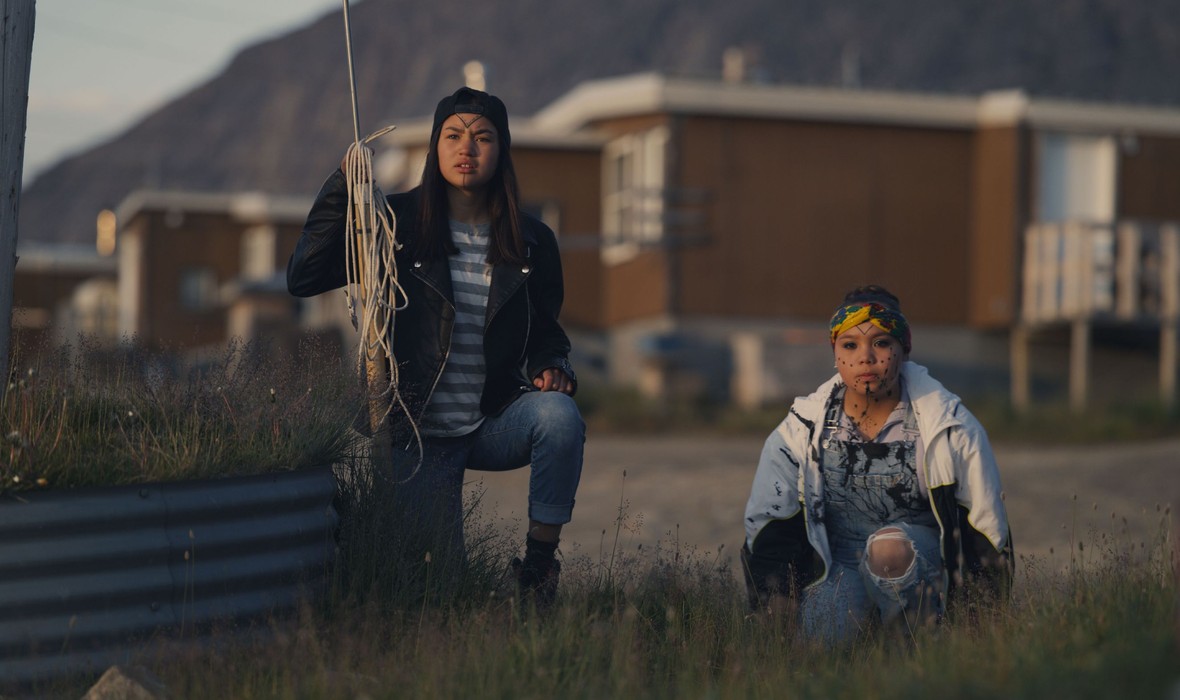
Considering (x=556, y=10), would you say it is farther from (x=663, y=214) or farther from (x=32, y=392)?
(x=32, y=392)

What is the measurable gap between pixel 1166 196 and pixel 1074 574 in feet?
63.0

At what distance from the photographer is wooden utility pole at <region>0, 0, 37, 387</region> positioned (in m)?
4.75

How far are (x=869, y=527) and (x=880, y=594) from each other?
0.30 m

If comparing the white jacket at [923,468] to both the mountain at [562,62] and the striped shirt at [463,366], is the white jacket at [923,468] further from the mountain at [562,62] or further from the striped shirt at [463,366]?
the mountain at [562,62]

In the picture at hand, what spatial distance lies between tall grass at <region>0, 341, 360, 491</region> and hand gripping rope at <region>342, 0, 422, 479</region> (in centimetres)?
12

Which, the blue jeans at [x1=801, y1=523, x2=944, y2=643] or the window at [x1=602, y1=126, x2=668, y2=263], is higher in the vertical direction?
the window at [x1=602, y1=126, x2=668, y2=263]

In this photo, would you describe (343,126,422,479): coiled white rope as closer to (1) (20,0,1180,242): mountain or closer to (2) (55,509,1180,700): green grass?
(2) (55,509,1180,700): green grass

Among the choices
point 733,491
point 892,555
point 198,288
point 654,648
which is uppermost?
point 198,288

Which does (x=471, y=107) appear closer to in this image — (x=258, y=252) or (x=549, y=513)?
(x=549, y=513)

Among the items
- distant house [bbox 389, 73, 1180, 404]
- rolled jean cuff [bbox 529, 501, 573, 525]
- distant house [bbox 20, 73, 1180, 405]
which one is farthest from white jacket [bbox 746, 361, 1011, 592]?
distant house [bbox 389, 73, 1180, 404]

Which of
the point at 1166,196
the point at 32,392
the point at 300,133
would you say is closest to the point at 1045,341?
the point at 1166,196

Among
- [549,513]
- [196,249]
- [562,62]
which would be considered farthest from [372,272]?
[562,62]

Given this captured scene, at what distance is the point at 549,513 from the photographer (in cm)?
492

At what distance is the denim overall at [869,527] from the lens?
4934mm
